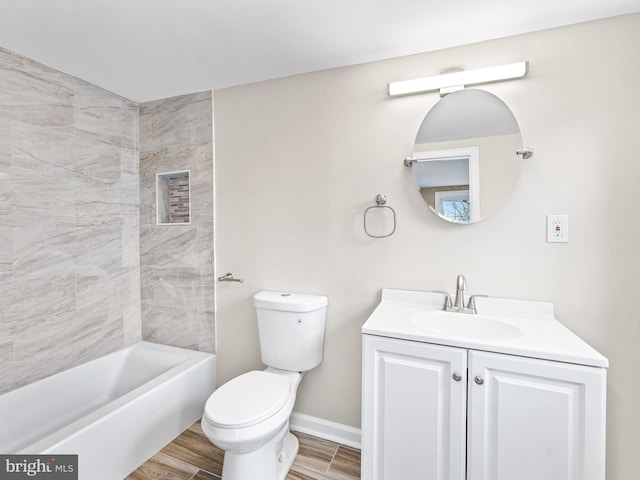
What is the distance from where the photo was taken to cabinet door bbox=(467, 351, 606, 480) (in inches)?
40.3

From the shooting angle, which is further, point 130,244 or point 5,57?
point 130,244

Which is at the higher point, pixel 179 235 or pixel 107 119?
pixel 107 119

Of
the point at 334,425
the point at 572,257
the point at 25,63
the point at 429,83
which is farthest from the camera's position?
the point at 334,425

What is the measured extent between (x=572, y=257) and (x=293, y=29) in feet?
5.57

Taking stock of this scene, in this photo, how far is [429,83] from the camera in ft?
5.23

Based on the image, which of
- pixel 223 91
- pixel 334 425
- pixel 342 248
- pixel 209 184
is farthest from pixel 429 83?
pixel 334 425

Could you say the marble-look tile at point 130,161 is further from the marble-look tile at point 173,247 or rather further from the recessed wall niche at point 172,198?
the marble-look tile at point 173,247

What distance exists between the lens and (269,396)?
1.45m

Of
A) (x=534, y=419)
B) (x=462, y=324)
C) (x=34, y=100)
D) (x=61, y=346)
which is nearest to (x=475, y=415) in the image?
(x=534, y=419)

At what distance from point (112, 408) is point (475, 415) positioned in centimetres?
166

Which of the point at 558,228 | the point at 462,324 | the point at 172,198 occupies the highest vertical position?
the point at 172,198

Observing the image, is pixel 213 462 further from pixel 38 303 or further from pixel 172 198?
pixel 172 198

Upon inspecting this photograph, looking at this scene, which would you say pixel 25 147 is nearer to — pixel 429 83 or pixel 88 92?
pixel 88 92

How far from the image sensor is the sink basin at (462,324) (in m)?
1.41
